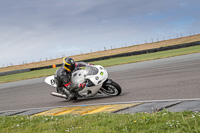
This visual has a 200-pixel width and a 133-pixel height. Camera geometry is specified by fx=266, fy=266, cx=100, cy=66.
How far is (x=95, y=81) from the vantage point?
900 cm

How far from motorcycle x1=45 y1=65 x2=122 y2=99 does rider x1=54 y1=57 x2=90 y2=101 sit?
5.5 inches

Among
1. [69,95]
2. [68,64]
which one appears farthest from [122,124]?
[69,95]

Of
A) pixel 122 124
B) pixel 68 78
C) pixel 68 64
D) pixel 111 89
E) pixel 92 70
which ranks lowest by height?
pixel 122 124

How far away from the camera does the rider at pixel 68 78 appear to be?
937 cm

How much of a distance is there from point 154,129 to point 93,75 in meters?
5.00

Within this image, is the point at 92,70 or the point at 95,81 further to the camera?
the point at 92,70

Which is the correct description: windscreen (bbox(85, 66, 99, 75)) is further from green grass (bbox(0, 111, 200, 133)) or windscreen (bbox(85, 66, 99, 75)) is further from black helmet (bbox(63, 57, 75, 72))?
green grass (bbox(0, 111, 200, 133))

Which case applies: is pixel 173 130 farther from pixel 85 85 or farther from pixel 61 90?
pixel 61 90

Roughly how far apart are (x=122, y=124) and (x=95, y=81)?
4.35 meters

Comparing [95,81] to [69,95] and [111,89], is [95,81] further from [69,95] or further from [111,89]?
[69,95]

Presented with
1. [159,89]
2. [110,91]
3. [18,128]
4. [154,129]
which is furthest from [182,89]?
[18,128]

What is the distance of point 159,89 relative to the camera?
30.3 ft

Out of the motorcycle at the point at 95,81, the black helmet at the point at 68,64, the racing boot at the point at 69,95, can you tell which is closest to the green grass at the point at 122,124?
the motorcycle at the point at 95,81

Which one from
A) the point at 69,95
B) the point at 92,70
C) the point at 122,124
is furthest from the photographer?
the point at 69,95
